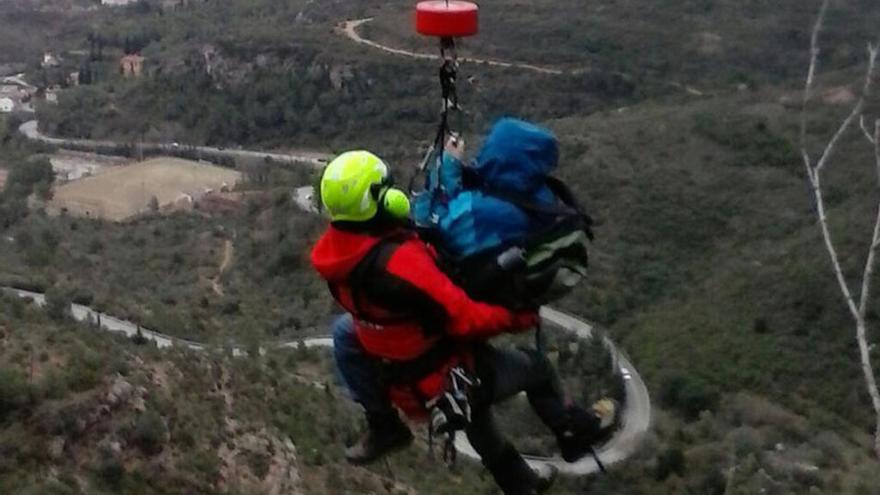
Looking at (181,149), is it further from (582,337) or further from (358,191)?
(358,191)

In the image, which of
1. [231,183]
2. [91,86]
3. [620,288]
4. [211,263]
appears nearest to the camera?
[620,288]

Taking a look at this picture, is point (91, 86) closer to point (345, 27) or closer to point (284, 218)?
point (345, 27)

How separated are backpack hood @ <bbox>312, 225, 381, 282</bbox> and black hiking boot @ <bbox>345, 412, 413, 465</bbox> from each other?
1.22 meters

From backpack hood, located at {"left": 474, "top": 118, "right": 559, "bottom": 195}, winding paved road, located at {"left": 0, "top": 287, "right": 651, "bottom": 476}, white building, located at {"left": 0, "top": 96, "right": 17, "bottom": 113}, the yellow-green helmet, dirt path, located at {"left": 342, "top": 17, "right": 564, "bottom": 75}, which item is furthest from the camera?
white building, located at {"left": 0, "top": 96, "right": 17, "bottom": 113}

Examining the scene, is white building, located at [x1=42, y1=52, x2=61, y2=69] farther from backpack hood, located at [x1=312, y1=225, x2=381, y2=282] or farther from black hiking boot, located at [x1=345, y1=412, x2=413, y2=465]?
backpack hood, located at [x1=312, y1=225, x2=381, y2=282]

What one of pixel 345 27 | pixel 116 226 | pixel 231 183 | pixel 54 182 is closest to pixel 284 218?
pixel 116 226

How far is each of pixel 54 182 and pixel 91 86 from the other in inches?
784

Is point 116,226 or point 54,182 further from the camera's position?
point 54,182

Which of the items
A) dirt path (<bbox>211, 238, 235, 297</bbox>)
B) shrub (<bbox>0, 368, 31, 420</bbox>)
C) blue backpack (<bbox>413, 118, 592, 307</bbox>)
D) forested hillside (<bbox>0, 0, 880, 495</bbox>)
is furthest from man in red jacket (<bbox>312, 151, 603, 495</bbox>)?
dirt path (<bbox>211, 238, 235, 297</bbox>)

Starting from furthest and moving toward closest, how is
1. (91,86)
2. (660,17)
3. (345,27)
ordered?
(91,86), (345,27), (660,17)

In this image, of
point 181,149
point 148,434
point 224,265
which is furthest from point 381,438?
point 181,149

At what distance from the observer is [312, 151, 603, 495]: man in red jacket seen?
207 inches

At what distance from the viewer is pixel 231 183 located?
1996 inches

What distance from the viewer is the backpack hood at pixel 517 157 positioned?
535 cm
